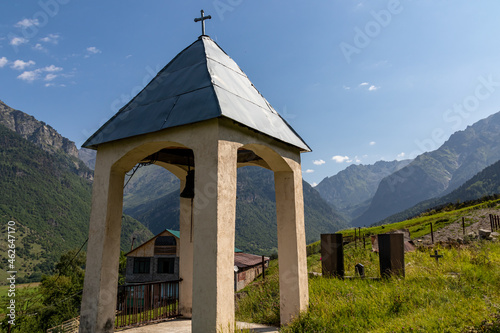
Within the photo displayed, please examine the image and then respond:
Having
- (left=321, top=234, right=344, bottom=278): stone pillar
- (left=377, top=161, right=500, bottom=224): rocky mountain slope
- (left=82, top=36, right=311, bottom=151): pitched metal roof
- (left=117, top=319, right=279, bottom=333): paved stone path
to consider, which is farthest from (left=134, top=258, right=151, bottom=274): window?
(left=377, top=161, right=500, bottom=224): rocky mountain slope

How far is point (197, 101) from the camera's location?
249 inches

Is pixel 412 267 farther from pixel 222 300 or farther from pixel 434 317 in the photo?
pixel 222 300

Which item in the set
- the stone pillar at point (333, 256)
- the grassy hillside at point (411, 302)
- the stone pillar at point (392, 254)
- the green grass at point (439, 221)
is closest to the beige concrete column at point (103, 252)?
the grassy hillside at point (411, 302)

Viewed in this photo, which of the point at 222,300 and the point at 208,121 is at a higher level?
the point at 208,121

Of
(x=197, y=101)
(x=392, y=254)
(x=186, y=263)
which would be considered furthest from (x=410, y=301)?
(x=186, y=263)

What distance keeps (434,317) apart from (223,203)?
406cm

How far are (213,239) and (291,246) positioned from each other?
282 cm

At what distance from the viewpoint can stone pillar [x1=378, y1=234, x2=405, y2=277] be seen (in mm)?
8422

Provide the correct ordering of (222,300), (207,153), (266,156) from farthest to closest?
1. (266,156)
2. (207,153)
3. (222,300)

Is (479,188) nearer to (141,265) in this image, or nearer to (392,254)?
(141,265)

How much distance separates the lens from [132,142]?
22.0 feet

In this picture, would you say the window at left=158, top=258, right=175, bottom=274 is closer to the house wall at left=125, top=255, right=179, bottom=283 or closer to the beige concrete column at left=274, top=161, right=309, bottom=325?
the house wall at left=125, top=255, right=179, bottom=283

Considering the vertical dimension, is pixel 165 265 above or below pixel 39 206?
below

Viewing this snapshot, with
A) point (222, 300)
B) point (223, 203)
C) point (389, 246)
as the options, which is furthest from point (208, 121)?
point (389, 246)
